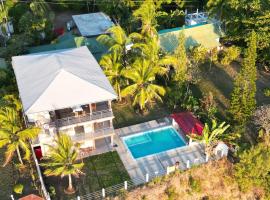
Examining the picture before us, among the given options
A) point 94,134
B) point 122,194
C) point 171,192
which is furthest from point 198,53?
point 122,194

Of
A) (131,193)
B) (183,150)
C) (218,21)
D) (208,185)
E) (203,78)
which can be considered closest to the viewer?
(131,193)

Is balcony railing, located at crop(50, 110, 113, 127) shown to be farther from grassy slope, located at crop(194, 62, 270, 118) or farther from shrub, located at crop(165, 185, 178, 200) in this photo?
grassy slope, located at crop(194, 62, 270, 118)

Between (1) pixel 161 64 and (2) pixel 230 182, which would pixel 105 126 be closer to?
(1) pixel 161 64

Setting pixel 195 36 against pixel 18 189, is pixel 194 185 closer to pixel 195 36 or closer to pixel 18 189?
pixel 18 189

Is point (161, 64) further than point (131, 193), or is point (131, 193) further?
point (161, 64)

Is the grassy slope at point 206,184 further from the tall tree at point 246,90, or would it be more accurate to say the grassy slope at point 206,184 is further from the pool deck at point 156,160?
the tall tree at point 246,90

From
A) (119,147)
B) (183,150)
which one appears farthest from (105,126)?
(183,150)

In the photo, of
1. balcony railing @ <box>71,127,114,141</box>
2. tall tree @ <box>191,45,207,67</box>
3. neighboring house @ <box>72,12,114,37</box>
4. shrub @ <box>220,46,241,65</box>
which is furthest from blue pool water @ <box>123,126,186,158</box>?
neighboring house @ <box>72,12,114,37</box>

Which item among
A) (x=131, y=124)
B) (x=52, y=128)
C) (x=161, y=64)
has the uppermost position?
(x=161, y=64)
